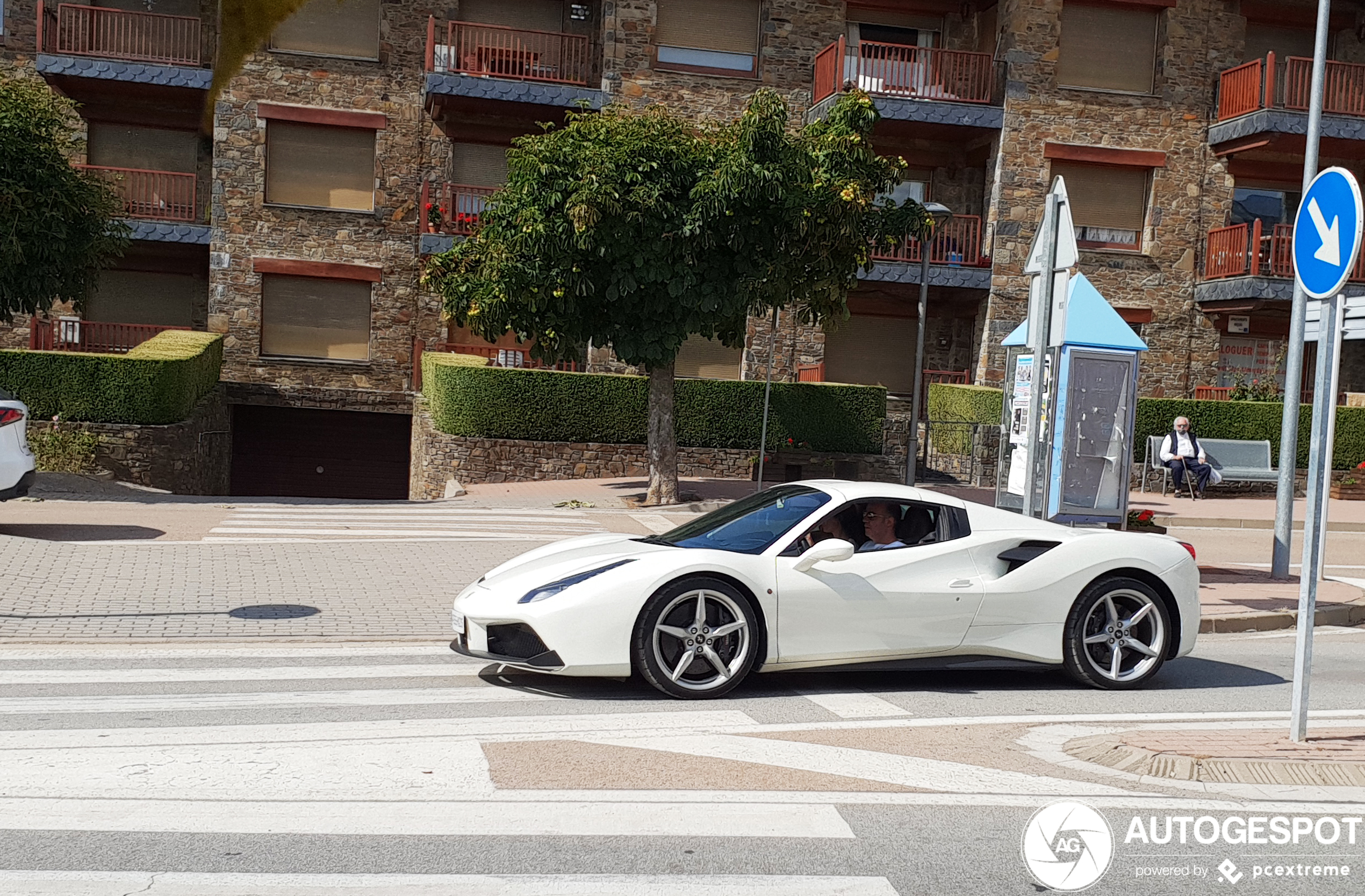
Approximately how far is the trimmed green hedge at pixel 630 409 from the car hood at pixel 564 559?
49.5 feet

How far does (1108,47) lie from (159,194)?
2077cm

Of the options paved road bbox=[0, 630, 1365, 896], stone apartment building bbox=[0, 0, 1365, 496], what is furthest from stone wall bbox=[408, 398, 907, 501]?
paved road bbox=[0, 630, 1365, 896]

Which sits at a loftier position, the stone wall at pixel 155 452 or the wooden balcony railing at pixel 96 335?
the wooden balcony railing at pixel 96 335

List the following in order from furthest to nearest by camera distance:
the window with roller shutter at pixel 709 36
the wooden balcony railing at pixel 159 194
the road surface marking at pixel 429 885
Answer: the wooden balcony railing at pixel 159 194
the window with roller shutter at pixel 709 36
the road surface marking at pixel 429 885

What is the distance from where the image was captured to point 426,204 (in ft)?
88.6

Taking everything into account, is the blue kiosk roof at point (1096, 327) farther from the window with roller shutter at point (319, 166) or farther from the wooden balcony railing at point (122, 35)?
the wooden balcony railing at point (122, 35)

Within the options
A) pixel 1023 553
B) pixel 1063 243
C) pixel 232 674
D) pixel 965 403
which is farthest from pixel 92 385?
pixel 1023 553

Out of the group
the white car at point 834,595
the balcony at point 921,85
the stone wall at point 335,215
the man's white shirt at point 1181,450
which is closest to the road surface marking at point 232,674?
the white car at point 834,595

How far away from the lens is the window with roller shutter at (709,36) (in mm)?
27266

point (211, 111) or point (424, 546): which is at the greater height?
point (211, 111)

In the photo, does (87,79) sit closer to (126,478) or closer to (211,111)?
(211,111)

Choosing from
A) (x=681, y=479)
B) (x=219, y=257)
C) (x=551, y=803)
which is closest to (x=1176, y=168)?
(x=681, y=479)

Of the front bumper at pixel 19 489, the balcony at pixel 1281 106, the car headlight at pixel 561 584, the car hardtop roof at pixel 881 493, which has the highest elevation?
the balcony at pixel 1281 106

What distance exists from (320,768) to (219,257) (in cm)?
2444
